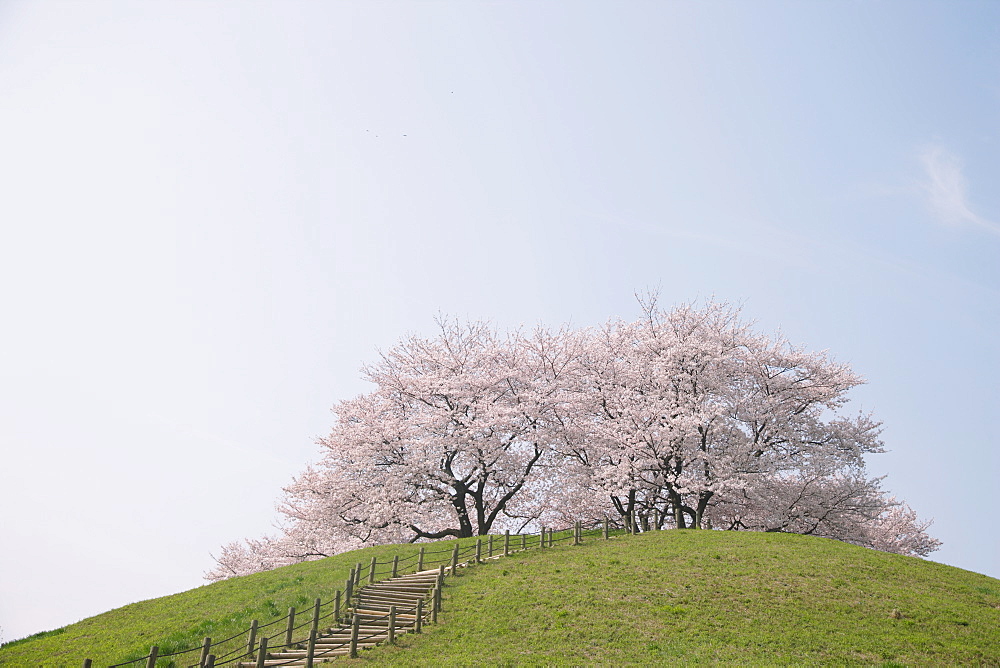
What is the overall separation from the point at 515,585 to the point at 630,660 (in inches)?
289

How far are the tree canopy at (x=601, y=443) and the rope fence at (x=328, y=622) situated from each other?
7.42 m

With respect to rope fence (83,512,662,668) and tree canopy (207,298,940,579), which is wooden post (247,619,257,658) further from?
tree canopy (207,298,940,579)

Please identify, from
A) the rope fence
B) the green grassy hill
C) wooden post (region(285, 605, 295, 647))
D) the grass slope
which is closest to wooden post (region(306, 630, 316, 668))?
the rope fence

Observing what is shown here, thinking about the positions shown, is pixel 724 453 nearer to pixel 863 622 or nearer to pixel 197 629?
pixel 863 622

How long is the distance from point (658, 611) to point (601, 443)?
56.9 ft

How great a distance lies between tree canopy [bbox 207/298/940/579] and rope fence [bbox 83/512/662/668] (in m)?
7.42

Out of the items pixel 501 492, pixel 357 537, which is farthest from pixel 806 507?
pixel 357 537

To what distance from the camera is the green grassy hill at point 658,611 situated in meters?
21.1

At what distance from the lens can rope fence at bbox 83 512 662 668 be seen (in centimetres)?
2159

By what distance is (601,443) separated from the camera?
40.7 metres

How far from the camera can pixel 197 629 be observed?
25.3 metres

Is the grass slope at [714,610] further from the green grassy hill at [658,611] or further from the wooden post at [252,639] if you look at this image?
the wooden post at [252,639]

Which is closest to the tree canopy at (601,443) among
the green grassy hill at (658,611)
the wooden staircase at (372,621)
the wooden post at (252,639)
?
the green grassy hill at (658,611)

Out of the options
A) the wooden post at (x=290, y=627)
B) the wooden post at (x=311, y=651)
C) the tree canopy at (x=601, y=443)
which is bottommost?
the wooden post at (x=311, y=651)
